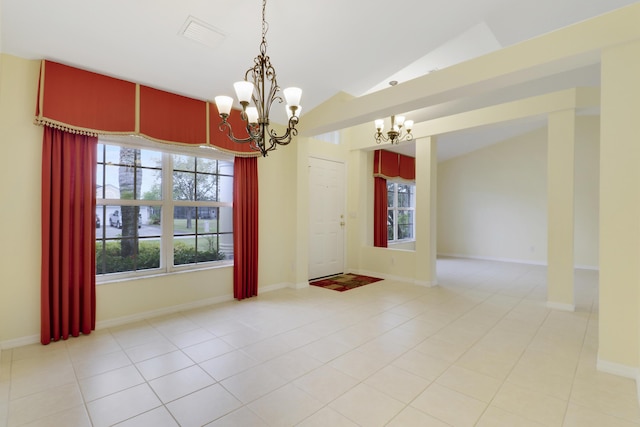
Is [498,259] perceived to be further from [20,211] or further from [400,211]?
[20,211]

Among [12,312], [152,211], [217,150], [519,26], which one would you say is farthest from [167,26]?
[519,26]

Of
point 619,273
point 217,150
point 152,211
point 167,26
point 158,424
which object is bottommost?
point 158,424

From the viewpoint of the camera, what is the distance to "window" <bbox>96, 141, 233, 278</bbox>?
340 centimetres

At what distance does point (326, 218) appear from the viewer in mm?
5820

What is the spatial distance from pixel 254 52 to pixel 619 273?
379 centimetres

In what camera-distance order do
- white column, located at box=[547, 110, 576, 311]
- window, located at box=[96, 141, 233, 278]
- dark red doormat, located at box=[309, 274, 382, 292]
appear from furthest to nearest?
dark red doormat, located at box=[309, 274, 382, 292] → white column, located at box=[547, 110, 576, 311] → window, located at box=[96, 141, 233, 278]

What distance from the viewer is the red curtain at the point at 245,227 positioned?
13.7 ft

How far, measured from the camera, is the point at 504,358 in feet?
8.46

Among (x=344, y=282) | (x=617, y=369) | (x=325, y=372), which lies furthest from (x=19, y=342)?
(x=617, y=369)

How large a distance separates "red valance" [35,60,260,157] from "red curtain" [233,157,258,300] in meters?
0.38

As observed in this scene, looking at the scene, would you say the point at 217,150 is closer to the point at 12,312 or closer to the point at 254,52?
the point at 254,52

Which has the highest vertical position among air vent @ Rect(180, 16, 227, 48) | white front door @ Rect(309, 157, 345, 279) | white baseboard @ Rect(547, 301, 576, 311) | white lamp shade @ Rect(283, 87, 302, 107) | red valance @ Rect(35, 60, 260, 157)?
air vent @ Rect(180, 16, 227, 48)

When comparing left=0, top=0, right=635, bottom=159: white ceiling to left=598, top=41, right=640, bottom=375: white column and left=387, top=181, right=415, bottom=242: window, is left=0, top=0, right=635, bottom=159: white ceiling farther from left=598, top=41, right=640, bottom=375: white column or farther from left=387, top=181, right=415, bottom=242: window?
left=387, top=181, right=415, bottom=242: window

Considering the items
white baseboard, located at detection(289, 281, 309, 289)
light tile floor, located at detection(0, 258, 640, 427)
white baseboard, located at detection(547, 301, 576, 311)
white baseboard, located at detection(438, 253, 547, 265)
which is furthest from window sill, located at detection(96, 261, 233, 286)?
white baseboard, located at detection(438, 253, 547, 265)
